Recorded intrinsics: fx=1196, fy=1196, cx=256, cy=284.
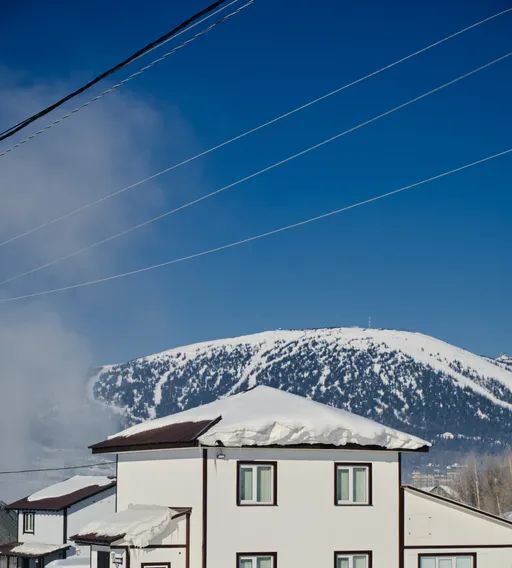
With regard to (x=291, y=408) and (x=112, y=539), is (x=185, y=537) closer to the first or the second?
(x=112, y=539)

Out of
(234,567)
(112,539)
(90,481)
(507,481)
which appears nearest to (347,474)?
(234,567)

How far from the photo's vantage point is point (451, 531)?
34438mm

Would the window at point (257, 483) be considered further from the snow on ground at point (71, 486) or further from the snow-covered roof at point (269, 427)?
the snow on ground at point (71, 486)

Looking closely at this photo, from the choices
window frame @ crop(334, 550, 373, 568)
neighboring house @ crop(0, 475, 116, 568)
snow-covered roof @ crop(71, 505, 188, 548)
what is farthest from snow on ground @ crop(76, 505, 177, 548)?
neighboring house @ crop(0, 475, 116, 568)

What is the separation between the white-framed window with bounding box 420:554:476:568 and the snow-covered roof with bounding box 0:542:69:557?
22.7 metres

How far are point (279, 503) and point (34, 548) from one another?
79.2 ft

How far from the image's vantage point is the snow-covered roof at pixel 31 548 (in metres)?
52.4

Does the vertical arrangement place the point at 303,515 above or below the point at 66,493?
below

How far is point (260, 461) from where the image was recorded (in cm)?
3269

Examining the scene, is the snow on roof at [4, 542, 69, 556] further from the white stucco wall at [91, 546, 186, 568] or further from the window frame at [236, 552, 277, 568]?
the window frame at [236, 552, 277, 568]

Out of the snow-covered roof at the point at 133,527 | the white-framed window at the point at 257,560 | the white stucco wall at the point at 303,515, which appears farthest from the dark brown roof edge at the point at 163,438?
the white-framed window at the point at 257,560

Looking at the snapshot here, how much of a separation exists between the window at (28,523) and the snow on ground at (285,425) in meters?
22.0

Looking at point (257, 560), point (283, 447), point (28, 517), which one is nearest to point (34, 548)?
point (28, 517)

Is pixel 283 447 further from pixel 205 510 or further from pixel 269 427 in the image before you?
pixel 205 510
